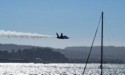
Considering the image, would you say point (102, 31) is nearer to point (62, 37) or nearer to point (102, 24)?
point (102, 24)

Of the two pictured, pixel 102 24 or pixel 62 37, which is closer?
pixel 102 24

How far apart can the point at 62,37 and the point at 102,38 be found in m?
10.1

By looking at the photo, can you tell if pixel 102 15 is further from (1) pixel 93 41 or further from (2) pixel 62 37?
(2) pixel 62 37

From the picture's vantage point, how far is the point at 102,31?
65375 mm

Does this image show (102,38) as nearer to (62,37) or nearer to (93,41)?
(93,41)

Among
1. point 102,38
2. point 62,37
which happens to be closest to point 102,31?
point 102,38

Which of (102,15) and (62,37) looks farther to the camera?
(62,37)

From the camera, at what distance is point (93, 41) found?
69.2 meters

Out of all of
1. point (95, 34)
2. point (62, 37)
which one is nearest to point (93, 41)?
point (95, 34)

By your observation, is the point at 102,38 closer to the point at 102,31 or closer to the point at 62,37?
the point at 102,31

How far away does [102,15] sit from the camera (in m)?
66.0

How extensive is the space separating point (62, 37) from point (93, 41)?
651cm

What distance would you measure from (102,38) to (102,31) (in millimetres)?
1022

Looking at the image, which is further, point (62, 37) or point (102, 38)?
point (62, 37)
